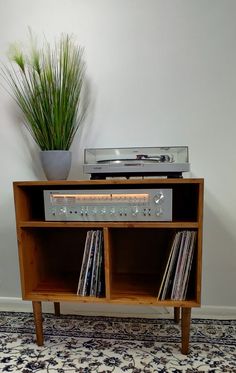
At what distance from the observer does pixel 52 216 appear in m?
0.99

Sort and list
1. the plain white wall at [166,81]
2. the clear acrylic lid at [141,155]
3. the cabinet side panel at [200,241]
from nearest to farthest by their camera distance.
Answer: the cabinet side panel at [200,241], the clear acrylic lid at [141,155], the plain white wall at [166,81]

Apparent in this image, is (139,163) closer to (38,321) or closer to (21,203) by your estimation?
(21,203)

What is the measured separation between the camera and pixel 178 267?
37.8 inches

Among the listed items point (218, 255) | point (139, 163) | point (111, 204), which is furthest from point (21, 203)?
point (218, 255)

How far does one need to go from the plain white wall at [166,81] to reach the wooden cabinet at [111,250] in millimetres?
234

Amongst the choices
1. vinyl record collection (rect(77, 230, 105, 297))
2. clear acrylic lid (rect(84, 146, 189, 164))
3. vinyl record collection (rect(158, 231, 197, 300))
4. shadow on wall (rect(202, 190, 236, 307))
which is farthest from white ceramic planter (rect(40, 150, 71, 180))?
shadow on wall (rect(202, 190, 236, 307))

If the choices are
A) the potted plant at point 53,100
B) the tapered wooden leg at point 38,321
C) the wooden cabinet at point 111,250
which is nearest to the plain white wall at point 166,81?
the potted plant at point 53,100

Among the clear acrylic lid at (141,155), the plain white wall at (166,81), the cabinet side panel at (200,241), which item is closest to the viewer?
the cabinet side panel at (200,241)

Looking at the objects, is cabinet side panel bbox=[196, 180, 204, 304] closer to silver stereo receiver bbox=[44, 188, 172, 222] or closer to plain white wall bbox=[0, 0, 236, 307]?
silver stereo receiver bbox=[44, 188, 172, 222]

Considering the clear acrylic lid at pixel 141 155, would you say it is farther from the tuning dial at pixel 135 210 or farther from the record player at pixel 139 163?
the tuning dial at pixel 135 210

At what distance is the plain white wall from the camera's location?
1180 mm

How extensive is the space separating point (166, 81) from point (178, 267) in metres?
0.84

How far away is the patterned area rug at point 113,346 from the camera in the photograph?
0.95 metres

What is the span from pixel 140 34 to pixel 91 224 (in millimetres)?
909
